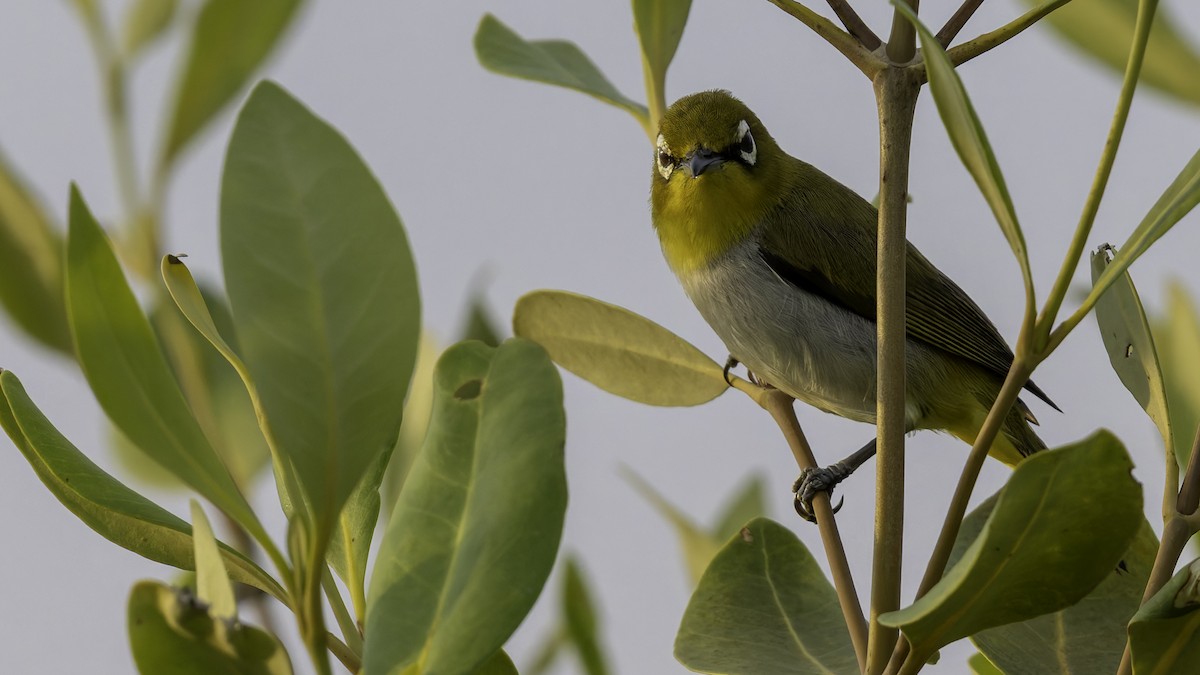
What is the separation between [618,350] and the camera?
6.90ft

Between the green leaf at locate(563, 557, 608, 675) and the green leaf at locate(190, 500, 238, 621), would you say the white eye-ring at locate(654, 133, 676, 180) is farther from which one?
the green leaf at locate(190, 500, 238, 621)

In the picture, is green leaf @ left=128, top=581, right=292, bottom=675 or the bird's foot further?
the bird's foot

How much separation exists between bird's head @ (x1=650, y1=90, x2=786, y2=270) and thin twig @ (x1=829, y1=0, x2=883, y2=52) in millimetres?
2075

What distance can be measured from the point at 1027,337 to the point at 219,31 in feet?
4.32

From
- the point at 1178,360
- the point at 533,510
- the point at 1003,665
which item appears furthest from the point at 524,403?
the point at 1178,360

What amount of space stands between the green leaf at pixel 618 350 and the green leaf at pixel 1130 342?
0.65m

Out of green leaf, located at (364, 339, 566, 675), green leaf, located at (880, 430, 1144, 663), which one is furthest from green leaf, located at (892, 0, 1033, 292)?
green leaf, located at (364, 339, 566, 675)

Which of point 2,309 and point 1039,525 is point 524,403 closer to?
point 1039,525

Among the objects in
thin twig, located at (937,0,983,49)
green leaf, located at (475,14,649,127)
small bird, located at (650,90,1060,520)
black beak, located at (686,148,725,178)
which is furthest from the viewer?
black beak, located at (686,148,725,178)

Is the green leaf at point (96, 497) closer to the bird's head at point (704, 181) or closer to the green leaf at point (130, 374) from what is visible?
the green leaf at point (130, 374)

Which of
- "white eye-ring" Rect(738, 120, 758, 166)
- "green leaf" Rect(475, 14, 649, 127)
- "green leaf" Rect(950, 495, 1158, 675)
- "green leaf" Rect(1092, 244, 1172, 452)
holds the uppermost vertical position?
"white eye-ring" Rect(738, 120, 758, 166)

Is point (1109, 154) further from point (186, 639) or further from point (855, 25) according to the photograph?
point (186, 639)

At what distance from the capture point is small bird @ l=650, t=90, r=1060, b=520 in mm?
3377

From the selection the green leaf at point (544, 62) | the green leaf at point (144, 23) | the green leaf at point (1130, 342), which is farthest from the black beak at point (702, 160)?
the green leaf at point (1130, 342)
